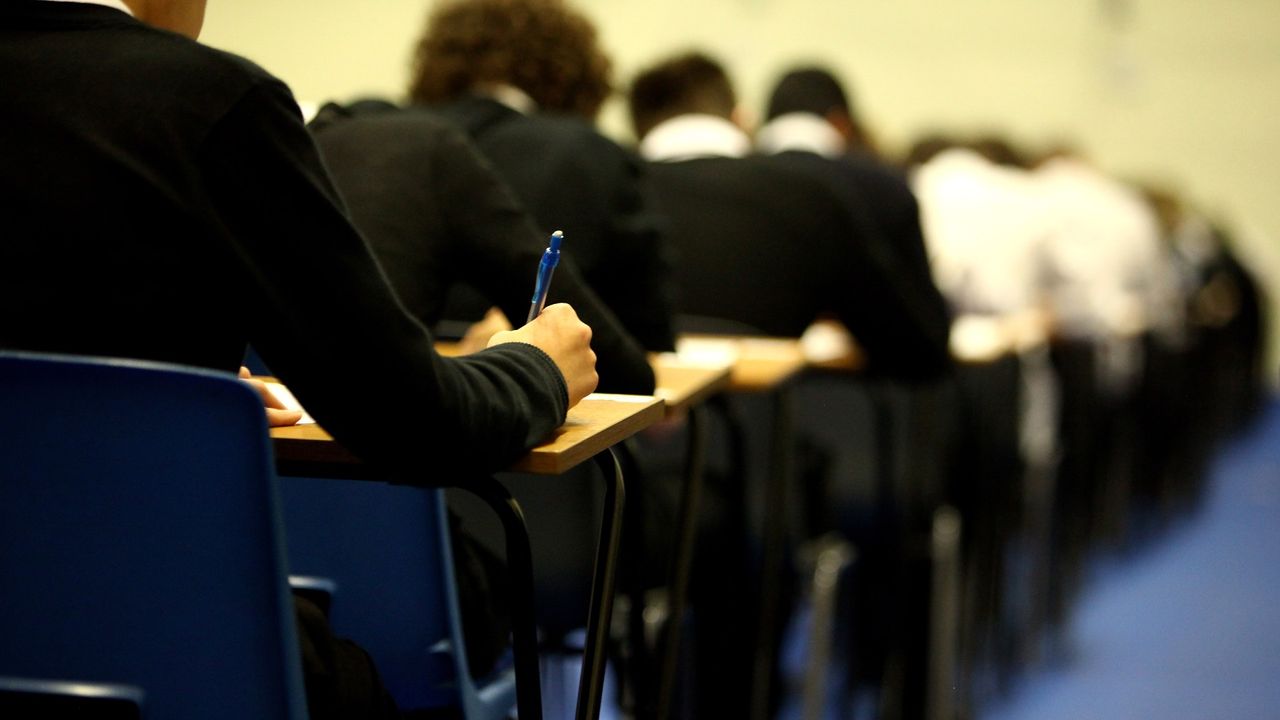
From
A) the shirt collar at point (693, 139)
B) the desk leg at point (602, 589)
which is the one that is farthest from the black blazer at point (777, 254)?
the desk leg at point (602, 589)

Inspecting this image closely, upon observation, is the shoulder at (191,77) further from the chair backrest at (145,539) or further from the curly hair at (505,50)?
the curly hair at (505,50)

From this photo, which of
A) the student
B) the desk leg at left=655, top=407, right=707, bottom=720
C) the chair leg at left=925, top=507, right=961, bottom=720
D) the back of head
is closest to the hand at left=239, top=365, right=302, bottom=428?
the desk leg at left=655, top=407, right=707, bottom=720

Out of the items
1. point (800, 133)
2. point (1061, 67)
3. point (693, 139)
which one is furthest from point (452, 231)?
point (1061, 67)

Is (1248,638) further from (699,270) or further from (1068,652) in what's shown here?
(699,270)

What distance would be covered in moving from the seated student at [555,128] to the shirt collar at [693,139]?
0.68 m

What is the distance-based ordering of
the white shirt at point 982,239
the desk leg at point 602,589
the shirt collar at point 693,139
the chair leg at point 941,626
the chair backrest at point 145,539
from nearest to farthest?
the chair backrest at point 145,539 → the desk leg at point 602,589 → the chair leg at point 941,626 → the shirt collar at point 693,139 → the white shirt at point 982,239

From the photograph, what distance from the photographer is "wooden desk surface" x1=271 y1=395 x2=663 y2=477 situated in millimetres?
1125

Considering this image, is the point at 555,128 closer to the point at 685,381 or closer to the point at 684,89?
the point at 685,381

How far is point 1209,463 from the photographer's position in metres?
6.66

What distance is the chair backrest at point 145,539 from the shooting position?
37.7 inches

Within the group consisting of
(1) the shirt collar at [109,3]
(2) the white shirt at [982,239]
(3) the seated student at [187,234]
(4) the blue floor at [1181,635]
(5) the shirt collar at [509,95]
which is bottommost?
(4) the blue floor at [1181,635]

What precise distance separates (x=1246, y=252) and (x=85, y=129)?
9050mm

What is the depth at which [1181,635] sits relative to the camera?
13.1ft

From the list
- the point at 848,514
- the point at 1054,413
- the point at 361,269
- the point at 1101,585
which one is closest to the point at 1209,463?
the point at 1101,585
